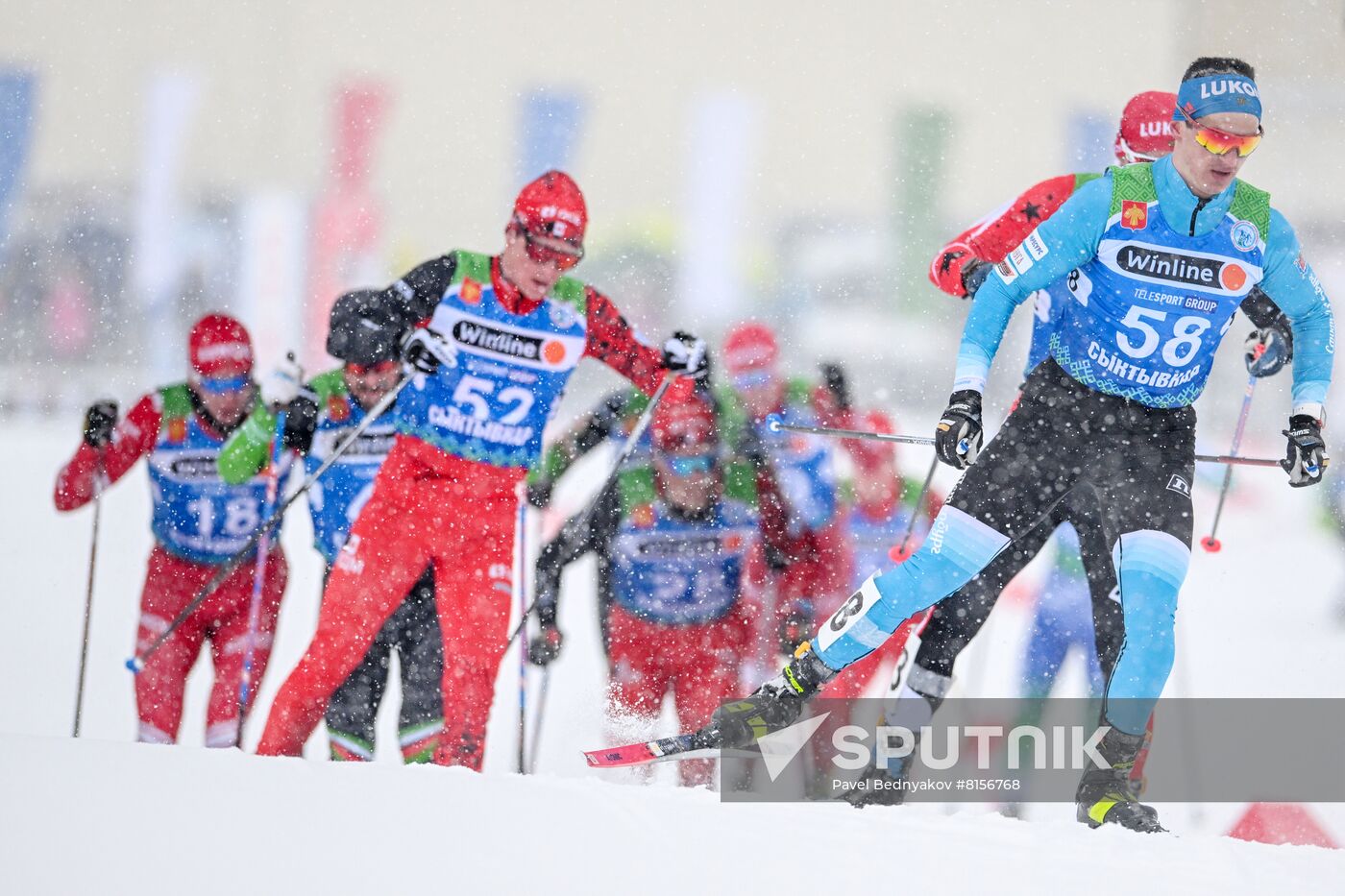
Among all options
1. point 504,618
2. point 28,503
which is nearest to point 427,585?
point 504,618

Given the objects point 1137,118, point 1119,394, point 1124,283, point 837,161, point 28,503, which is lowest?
point 28,503

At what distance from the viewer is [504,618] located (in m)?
4.48

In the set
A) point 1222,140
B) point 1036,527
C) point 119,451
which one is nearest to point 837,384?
point 1036,527

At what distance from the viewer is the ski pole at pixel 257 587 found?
5184 mm

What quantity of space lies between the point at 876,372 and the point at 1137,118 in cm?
1466

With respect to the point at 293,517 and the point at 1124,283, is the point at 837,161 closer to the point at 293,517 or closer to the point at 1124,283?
the point at 293,517

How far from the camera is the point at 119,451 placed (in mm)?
5379

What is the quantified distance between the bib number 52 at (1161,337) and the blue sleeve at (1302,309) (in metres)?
0.22

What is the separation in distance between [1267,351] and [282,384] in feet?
10.4

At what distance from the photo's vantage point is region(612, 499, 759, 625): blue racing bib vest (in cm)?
535

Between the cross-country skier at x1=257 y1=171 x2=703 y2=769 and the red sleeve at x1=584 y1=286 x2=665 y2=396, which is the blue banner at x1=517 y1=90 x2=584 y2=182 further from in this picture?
the cross-country skier at x1=257 y1=171 x2=703 y2=769

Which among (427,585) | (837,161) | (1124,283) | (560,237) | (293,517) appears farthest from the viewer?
(837,161)

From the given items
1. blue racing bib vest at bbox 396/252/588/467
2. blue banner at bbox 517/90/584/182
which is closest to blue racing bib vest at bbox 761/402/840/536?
blue racing bib vest at bbox 396/252/588/467

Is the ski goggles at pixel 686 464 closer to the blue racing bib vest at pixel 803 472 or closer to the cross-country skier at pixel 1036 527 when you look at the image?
the blue racing bib vest at pixel 803 472
